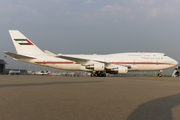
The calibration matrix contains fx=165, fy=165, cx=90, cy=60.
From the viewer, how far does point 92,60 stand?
23.7 meters

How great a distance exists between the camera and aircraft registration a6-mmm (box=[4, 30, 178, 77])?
24516mm

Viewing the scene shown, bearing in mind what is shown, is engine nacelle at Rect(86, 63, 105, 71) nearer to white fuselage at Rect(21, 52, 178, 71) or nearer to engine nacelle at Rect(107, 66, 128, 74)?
engine nacelle at Rect(107, 66, 128, 74)

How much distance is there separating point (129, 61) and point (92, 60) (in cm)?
563

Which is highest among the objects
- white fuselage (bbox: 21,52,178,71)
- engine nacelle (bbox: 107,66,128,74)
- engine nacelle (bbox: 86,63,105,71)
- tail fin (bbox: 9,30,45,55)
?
tail fin (bbox: 9,30,45,55)

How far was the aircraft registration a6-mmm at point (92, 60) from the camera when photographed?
80.4 ft

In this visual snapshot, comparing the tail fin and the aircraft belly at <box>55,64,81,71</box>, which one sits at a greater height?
the tail fin

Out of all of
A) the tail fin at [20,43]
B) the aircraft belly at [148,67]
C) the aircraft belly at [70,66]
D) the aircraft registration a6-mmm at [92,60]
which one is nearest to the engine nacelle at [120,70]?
the aircraft registration a6-mmm at [92,60]

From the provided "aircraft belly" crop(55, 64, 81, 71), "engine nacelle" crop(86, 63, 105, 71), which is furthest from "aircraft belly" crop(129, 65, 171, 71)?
"aircraft belly" crop(55, 64, 81, 71)

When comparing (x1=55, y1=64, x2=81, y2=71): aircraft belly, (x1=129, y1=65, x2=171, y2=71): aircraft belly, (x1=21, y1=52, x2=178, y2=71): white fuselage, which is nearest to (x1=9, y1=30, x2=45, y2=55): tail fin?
(x1=21, y1=52, x2=178, y2=71): white fuselage

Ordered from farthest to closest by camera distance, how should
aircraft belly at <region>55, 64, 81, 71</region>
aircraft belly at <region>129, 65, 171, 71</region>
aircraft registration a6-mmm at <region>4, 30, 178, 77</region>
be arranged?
aircraft belly at <region>55, 64, 81, 71</region> < aircraft belly at <region>129, 65, 171, 71</region> < aircraft registration a6-mmm at <region>4, 30, 178, 77</region>

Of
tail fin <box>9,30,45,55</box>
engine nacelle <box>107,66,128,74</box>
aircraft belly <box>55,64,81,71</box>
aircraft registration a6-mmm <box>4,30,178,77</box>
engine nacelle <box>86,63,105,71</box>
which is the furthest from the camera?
tail fin <box>9,30,45,55</box>

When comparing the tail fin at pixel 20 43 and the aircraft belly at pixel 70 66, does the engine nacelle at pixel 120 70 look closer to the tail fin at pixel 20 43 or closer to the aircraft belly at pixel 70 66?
the aircraft belly at pixel 70 66

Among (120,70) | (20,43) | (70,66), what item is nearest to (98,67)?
(120,70)

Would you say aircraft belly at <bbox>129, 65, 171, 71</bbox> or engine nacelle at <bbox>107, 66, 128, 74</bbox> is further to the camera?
aircraft belly at <bbox>129, 65, 171, 71</bbox>
